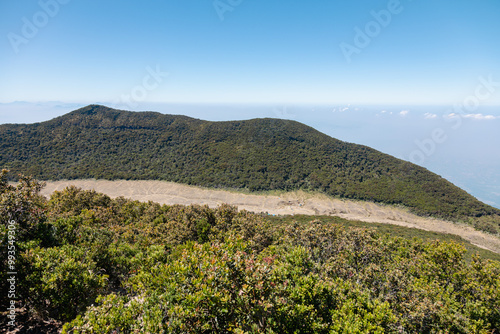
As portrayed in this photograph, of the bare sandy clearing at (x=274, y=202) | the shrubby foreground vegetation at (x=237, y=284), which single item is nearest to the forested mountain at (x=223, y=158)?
the bare sandy clearing at (x=274, y=202)

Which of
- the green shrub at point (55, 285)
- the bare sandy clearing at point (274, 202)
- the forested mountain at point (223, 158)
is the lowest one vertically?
the bare sandy clearing at point (274, 202)

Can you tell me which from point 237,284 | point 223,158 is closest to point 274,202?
point 223,158

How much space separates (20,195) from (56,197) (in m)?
21.8

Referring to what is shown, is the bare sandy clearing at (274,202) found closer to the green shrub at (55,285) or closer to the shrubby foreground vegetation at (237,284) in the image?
the shrubby foreground vegetation at (237,284)

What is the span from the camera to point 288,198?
7394cm

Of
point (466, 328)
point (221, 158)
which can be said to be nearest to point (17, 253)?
point (466, 328)

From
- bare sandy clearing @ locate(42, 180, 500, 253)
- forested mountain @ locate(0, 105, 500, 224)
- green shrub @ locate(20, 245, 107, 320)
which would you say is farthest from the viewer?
forested mountain @ locate(0, 105, 500, 224)

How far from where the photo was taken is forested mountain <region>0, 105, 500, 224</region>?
74.1 m

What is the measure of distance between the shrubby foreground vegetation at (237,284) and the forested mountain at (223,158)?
59042 millimetres

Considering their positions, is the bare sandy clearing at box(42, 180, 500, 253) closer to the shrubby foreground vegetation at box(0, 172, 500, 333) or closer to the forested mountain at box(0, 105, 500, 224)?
the forested mountain at box(0, 105, 500, 224)

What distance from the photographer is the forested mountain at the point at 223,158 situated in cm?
7406

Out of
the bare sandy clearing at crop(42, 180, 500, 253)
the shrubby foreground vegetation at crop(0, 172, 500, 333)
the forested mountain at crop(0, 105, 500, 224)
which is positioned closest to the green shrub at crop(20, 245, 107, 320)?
the shrubby foreground vegetation at crop(0, 172, 500, 333)

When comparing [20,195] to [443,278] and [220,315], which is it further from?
[443,278]

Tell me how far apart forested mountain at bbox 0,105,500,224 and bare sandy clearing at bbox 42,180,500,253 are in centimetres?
388
